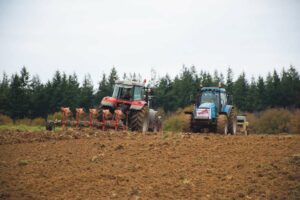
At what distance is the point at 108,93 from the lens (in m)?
69.9

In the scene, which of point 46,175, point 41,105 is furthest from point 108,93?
point 46,175

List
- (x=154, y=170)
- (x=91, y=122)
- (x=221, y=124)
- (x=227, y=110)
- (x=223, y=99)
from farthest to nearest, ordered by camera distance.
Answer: (x=223, y=99), (x=227, y=110), (x=91, y=122), (x=221, y=124), (x=154, y=170)

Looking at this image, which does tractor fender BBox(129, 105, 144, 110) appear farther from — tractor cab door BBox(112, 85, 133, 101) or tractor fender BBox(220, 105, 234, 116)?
tractor fender BBox(220, 105, 234, 116)

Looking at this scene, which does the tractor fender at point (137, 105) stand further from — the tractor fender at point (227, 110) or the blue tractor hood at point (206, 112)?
the tractor fender at point (227, 110)

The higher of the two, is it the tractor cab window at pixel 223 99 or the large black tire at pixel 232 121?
the tractor cab window at pixel 223 99

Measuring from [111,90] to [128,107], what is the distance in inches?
1966

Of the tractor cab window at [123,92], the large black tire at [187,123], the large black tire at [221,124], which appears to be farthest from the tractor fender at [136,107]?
the large black tire at [221,124]

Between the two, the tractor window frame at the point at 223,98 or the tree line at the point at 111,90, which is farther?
the tree line at the point at 111,90

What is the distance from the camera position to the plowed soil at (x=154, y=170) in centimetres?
766

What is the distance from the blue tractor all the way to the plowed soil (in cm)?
559

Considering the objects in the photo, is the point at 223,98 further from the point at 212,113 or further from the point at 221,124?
the point at 221,124

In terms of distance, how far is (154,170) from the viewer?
9.25 metres

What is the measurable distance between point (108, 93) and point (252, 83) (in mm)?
25638

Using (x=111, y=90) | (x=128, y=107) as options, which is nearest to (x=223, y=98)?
(x=128, y=107)
